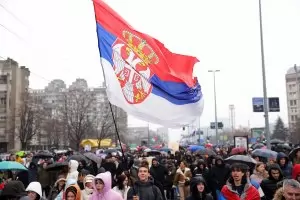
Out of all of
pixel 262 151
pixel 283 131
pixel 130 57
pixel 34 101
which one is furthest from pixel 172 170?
pixel 283 131

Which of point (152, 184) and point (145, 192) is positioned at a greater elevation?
point (152, 184)

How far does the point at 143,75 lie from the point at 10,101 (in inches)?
2578

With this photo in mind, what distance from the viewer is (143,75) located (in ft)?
25.8

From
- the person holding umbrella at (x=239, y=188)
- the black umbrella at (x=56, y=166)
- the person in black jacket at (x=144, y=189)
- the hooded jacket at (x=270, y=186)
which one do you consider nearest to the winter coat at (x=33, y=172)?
the black umbrella at (x=56, y=166)

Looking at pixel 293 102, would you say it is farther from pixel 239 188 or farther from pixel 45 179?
pixel 239 188

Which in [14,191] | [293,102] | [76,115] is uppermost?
[293,102]

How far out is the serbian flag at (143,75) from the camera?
720cm

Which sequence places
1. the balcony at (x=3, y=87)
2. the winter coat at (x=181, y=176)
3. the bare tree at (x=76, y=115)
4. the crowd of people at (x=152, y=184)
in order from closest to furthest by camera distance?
the crowd of people at (x=152, y=184), the winter coat at (x=181, y=176), the bare tree at (x=76, y=115), the balcony at (x=3, y=87)

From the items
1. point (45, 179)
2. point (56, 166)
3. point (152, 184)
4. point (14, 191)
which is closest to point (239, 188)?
point (152, 184)

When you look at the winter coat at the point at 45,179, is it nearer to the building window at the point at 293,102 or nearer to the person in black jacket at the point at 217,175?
the person in black jacket at the point at 217,175

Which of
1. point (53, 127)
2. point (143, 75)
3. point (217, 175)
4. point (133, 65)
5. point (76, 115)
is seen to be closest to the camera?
point (133, 65)

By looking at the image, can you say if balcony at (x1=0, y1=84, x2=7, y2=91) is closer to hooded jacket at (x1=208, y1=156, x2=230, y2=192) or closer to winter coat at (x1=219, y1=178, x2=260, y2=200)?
hooded jacket at (x1=208, y1=156, x2=230, y2=192)

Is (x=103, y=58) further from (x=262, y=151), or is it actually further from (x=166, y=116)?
(x=262, y=151)

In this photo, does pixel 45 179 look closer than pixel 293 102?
Yes
